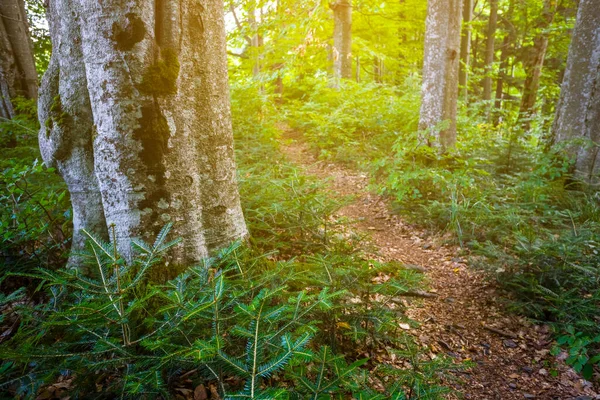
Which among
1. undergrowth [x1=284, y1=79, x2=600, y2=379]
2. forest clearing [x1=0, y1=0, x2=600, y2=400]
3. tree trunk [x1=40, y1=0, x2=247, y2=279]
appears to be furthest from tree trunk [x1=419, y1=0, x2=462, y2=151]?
tree trunk [x1=40, y1=0, x2=247, y2=279]

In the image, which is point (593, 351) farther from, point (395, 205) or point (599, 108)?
point (599, 108)

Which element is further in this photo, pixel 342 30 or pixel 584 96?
pixel 342 30

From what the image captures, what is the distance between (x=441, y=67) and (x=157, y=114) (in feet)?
18.0

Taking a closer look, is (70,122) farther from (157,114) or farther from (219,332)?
(219,332)

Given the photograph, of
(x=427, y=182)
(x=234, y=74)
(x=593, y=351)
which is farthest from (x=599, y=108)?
(x=234, y=74)

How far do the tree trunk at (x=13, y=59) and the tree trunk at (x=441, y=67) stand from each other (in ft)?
27.1

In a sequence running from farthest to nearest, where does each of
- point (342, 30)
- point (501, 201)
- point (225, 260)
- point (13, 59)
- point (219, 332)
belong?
point (342, 30)
point (13, 59)
point (501, 201)
point (225, 260)
point (219, 332)

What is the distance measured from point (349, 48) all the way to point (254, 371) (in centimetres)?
1174

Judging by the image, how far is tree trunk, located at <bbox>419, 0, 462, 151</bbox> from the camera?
5793mm

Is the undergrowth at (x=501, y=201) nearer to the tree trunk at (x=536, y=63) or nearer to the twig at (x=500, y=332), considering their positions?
the twig at (x=500, y=332)

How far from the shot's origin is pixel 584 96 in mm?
5469

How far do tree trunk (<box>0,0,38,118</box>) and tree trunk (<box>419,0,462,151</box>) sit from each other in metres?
8.25

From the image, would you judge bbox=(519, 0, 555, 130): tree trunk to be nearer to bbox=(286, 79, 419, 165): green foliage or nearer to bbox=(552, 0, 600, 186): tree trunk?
bbox=(286, 79, 419, 165): green foliage

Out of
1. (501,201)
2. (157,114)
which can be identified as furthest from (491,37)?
(157,114)
